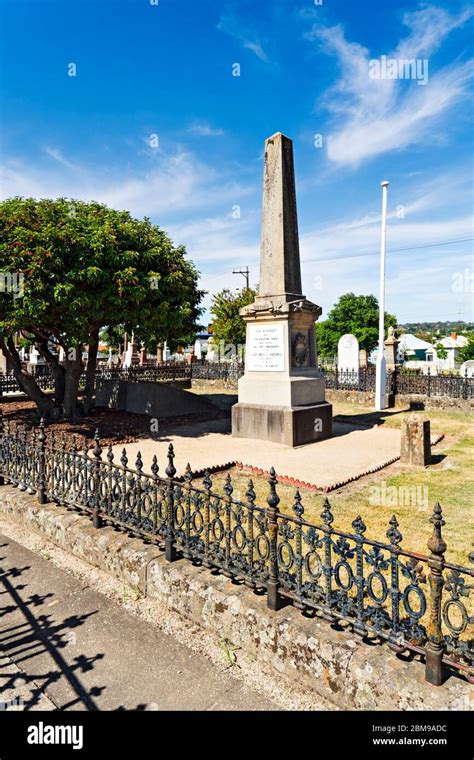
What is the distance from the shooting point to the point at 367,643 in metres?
2.88

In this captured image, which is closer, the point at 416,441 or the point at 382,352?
the point at 416,441

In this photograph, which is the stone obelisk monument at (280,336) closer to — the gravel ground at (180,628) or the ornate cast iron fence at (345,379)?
the ornate cast iron fence at (345,379)

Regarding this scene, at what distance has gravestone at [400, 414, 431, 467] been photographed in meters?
8.45

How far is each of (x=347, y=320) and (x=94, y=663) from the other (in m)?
62.5

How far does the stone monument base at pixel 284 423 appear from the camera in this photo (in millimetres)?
10092

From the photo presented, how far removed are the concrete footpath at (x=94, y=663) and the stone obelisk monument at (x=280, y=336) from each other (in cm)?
675

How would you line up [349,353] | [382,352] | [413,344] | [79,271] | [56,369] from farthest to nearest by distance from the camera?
[413,344]
[349,353]
[382,352]
[56,369]
[79,271]

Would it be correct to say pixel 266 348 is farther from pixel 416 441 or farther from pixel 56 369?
pixel 56 369

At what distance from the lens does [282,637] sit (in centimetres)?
308

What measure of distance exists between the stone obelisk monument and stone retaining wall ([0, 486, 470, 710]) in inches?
244

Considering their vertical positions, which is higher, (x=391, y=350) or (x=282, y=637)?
(x=391, y=350)

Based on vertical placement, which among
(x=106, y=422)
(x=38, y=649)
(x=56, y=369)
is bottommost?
(x=38, y=649)

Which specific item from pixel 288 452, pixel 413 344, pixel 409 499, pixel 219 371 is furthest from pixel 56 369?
pixel 413 344

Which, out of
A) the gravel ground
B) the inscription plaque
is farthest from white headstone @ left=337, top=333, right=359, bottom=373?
the gravel ground
